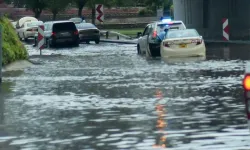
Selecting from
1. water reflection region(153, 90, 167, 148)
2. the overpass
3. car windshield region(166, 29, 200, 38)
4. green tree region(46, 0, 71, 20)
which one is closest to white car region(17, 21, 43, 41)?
the overpass

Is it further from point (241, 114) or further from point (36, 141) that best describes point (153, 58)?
point (36, 141)

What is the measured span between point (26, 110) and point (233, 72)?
9.07 metres

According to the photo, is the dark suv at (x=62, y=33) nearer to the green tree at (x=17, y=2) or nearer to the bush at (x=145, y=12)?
the green tree at (x=17, y=2)

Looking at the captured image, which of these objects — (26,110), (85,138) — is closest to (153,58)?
(26,110)

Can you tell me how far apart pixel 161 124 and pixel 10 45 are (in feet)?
53.6

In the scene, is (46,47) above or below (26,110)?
below

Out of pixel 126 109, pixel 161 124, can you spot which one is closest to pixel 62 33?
pixel 126 109

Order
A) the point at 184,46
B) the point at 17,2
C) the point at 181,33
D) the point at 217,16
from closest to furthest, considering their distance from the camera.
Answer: the point at 184,46, the point at 181,33, the point at 217,16, the point at 17,2

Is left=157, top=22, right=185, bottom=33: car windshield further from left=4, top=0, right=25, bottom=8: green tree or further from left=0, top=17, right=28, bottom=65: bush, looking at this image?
left=4, top=0, right=25, bottom=8: green tree

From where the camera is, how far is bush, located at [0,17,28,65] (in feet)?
92.1

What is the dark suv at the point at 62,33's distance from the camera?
49156mm

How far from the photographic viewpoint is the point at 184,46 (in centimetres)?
3055

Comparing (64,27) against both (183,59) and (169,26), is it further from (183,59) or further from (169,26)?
(183,59)

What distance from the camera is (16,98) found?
18.8m
